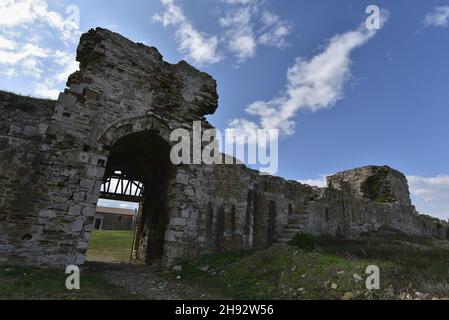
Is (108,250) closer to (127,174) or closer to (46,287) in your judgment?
(127,174)

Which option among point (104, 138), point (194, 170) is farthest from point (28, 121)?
point (194, 170)

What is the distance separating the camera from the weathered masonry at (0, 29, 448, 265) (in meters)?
7.03

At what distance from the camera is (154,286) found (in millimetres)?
6887

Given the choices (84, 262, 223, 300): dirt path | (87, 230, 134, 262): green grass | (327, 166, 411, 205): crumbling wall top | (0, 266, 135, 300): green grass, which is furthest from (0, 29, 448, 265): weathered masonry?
(327, 166, 411, 205): crumbling wall top

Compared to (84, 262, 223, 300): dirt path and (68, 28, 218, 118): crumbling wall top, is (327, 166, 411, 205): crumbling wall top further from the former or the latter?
(84, 262, 223, 300): dirt path

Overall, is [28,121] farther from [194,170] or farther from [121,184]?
[121,184]

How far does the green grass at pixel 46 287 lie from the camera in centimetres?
473

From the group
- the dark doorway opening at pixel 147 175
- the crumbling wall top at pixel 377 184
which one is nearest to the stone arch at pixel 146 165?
the dark doorway opening at pixel 147 175

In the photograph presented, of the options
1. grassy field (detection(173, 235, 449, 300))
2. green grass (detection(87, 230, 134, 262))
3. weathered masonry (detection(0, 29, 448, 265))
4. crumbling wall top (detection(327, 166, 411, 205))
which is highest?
crumbling wall top (detection(327, 166, 411, 205))

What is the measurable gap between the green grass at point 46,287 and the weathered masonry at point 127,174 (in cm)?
66

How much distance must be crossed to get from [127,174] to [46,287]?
333 inches

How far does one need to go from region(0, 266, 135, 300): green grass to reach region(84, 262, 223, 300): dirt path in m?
0.50

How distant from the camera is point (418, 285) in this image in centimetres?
502
